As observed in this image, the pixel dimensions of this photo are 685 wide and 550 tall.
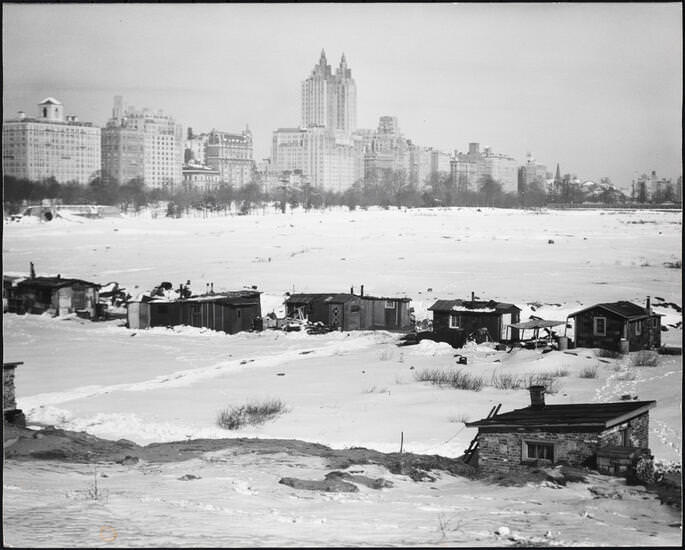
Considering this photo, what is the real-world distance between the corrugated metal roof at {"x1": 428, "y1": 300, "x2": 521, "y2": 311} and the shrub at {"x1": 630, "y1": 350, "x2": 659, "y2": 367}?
2.29ft

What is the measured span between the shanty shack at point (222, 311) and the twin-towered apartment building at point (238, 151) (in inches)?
26.7

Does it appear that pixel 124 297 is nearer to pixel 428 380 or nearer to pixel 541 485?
pixel 428 380

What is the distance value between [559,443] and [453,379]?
0.75 meters

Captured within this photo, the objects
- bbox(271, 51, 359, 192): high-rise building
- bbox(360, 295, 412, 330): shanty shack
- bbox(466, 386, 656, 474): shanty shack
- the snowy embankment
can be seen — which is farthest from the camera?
bbox(360, 295, 412, 330): shanty shack

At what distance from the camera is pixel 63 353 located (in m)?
4.91

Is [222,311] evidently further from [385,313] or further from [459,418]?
[459,418]

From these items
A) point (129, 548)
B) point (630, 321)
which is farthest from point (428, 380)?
point (129, 548)

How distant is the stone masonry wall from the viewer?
414 centimetres

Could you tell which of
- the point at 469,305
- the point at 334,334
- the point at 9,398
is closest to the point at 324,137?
the point at 334,334

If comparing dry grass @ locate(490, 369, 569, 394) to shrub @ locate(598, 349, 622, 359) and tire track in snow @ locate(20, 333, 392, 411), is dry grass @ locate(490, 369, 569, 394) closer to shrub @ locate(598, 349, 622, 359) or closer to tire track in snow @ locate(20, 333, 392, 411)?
shrub @ locate(598, 349, 622, 359)

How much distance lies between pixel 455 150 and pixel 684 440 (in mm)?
1958

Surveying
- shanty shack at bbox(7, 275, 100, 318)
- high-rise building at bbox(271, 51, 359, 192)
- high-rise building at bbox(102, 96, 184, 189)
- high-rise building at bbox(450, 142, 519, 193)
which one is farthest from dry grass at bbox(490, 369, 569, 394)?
shanty shack at bbox(7, 275, 100, 318)

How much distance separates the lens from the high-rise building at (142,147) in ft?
15.9

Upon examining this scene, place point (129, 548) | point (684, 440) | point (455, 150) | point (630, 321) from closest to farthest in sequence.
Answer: point (129, 548)
point (684, 440)
point (630, 321)
point (455, 150)
